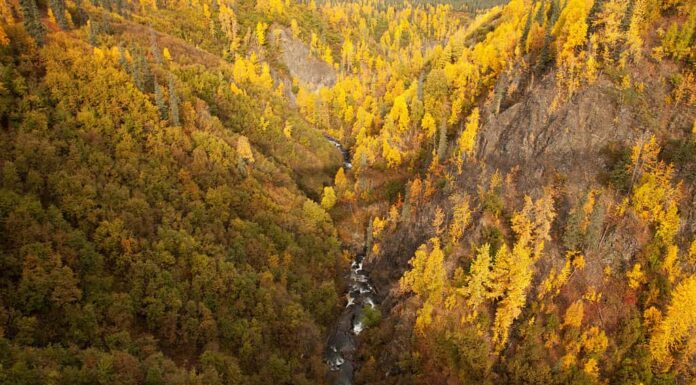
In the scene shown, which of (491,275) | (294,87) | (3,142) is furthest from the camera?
(294,87)

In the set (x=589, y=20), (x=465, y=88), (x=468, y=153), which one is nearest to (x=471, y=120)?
(x=468, y=153)

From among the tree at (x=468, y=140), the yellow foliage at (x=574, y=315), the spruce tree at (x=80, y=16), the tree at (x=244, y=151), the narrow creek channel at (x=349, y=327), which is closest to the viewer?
the yellow foliage at (x=574, y=315)

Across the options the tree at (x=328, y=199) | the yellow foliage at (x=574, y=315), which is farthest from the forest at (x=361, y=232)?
the tree at (x=328, y=199)

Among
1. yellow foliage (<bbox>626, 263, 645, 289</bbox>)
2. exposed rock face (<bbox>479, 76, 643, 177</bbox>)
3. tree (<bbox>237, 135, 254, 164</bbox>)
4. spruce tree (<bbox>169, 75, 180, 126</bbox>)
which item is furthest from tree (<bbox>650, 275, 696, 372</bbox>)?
spruce tree (<bbox>169, 75, 180, 126</bbox>)

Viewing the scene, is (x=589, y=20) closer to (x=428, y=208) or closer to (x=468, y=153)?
(x=468, y=153)

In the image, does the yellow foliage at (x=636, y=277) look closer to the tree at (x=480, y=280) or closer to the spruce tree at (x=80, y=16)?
the tree at (x=480, y=280)

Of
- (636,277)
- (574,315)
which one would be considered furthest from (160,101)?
(636,277)
